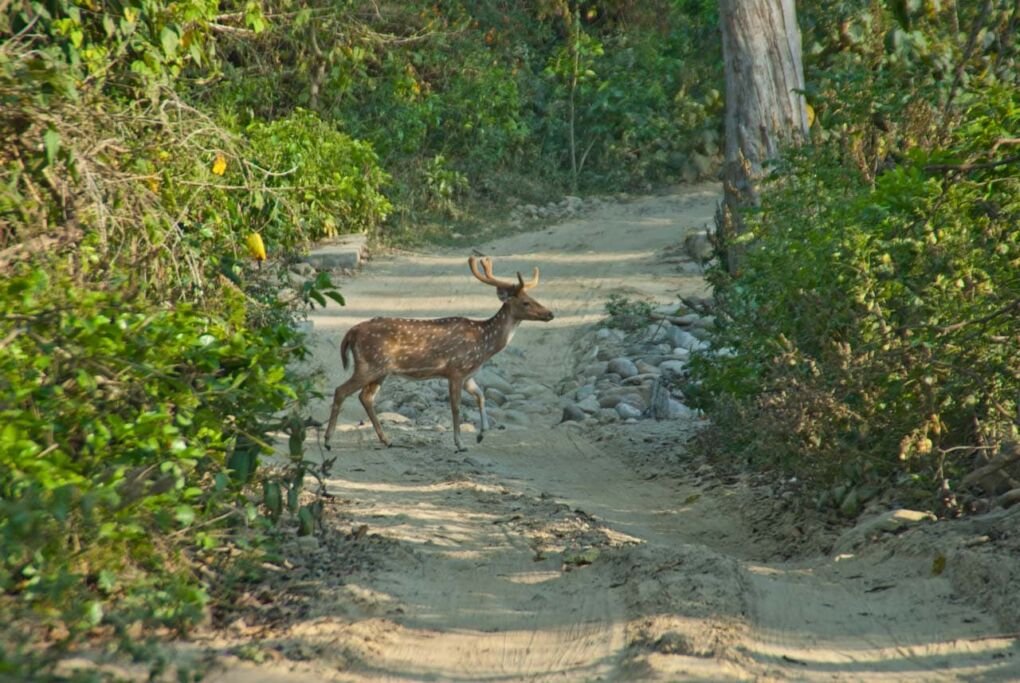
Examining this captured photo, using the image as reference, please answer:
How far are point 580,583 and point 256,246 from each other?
3957 millimetres

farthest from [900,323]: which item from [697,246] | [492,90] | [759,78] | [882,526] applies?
[492,90]

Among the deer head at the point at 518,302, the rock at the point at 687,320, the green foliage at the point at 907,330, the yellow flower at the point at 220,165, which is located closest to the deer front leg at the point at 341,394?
the deer head at the point at 518,302

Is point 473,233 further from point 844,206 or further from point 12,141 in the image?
point 12,141

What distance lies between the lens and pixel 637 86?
2638cm

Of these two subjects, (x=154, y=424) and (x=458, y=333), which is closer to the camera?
(x=154, y=424)

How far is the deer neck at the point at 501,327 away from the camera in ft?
41.2

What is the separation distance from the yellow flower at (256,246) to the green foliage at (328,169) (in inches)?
360

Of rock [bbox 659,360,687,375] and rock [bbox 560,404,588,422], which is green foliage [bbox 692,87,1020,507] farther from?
rock [bbox 659,360,687,375]

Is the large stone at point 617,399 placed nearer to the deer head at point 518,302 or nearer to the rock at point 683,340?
the deer head at point 518,302

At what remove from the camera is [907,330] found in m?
7.82

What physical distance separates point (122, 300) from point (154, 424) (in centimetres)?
84

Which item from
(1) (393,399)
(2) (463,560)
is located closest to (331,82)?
(1) (393,399)

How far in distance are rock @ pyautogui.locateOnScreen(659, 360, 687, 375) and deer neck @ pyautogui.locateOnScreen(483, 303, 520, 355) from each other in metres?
2.00

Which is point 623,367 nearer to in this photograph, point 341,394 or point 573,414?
point 573,414
